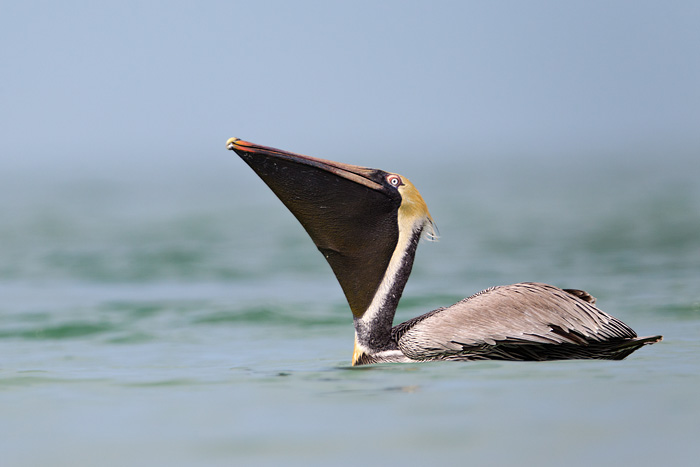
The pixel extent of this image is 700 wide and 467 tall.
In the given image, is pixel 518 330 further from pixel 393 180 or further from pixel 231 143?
pixel 231 143

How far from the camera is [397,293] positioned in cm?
720

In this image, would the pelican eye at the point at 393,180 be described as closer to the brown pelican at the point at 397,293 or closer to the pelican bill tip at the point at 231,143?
the brown pelican at the point at 397,293

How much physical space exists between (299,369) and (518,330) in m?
1.41

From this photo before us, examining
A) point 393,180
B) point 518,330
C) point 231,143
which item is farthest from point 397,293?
point 231,143

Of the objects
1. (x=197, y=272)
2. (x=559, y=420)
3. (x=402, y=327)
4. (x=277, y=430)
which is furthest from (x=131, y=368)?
(x=197, y=272)

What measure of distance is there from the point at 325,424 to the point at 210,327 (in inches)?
185

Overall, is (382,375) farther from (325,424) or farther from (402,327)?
(325,424)

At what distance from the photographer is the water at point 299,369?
520cm

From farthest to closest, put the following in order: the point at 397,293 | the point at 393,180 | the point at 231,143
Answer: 1. the point at 397,293
2. the point at 393,180
3. the point at 231,143

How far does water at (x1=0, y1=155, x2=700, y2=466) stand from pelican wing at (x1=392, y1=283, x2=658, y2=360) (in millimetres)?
103

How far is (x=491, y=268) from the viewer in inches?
560

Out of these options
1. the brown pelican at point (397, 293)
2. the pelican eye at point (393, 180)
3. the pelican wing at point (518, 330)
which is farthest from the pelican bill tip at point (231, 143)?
the pelican wing at point (518, 330)

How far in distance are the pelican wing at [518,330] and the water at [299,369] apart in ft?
0.34

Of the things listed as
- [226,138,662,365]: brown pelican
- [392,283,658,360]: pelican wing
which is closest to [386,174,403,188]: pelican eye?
[226,138,662,365]: brown pelican
